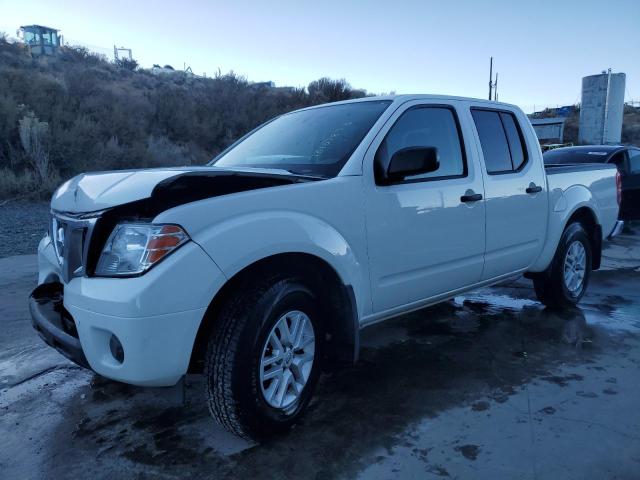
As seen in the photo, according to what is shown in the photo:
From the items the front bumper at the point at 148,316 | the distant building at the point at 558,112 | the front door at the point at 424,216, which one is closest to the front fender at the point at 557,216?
the front door at the point at 424,216

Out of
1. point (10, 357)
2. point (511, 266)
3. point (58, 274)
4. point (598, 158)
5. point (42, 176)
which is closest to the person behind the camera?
point (58, 274)

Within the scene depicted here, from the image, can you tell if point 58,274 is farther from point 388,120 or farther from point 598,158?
point 598,158

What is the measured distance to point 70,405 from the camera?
10.4 feet

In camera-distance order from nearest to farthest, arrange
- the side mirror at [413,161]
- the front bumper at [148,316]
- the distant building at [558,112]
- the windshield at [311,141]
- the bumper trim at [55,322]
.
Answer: the front bumper at [148,316] → the bumper trim at [55,322] → the side mirror at [413,161] → the windshield at [311,141] → the distant building at [558,112]

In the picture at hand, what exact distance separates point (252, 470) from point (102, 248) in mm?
1255

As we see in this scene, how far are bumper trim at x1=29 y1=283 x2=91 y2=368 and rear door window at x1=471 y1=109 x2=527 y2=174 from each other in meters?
3.03

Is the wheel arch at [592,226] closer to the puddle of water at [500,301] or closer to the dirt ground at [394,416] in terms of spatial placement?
the puddle of water at [500,301]

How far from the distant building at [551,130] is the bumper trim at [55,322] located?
40401 mm

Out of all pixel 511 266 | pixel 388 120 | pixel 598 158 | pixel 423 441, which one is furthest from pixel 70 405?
pixel 598 158

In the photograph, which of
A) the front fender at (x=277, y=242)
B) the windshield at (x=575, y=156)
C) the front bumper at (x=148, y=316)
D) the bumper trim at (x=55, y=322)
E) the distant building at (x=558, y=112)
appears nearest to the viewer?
the front bumper at (x=148, y=316)

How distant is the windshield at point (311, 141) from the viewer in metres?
3.23

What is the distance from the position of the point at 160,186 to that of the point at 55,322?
37.9 inches

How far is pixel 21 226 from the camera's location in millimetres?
8555

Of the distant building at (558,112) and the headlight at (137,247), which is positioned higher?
the distant building at (558,112)
